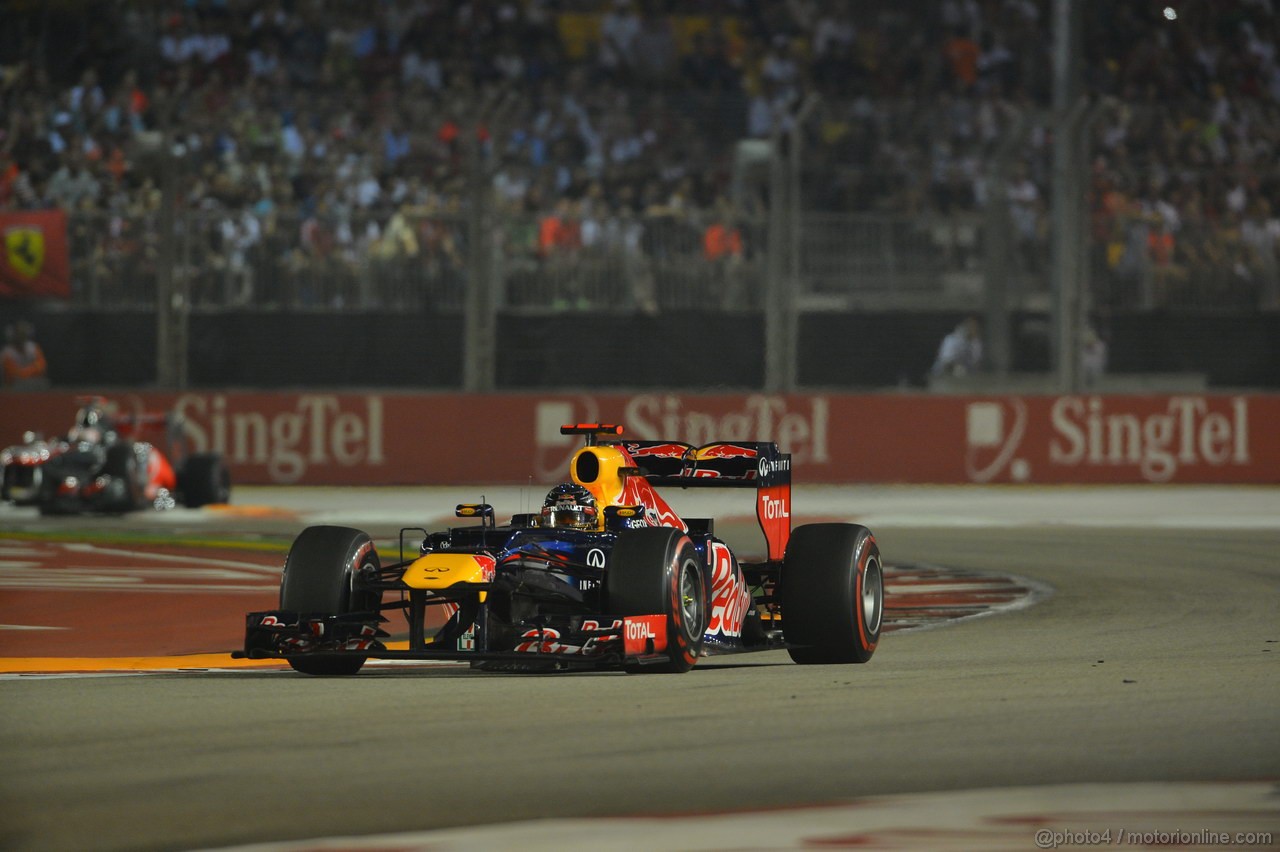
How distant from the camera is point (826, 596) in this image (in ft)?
29.3

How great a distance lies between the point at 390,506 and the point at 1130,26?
45.6 feet

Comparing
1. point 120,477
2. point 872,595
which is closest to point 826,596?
point 872,595

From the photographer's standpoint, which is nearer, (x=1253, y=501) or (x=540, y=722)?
(x=540, y=722)

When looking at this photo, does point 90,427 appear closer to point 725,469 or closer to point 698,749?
point 725,469

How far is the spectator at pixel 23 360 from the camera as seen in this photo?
2131 centimetres

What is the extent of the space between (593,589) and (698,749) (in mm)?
1976

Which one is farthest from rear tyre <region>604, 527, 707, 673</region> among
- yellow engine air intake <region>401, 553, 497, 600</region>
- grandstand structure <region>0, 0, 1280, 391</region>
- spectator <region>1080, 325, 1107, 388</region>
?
spectator <region>1080, 325, 1107, 388</region>

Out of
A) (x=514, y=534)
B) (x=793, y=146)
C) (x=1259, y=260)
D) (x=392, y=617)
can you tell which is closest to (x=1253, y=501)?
(x=1259, y=260)

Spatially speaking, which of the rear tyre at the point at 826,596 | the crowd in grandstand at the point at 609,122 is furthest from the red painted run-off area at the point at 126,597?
the crowd in grandstand at the point at 609,122

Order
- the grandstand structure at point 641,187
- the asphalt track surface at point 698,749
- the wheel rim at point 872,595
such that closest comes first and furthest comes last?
the asphalt track surface at point 698,749
the wheel rim at point 872,595
the grandstand structure at point 641,187

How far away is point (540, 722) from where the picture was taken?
714 centimetres

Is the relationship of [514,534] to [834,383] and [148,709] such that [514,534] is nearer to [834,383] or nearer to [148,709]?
[148,709]
